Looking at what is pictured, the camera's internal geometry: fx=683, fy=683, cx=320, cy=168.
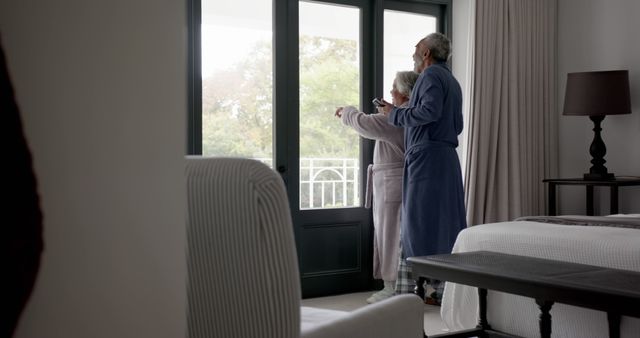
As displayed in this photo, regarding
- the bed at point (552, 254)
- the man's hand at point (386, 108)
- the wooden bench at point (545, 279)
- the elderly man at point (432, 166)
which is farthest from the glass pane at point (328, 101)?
the wooden bench at point (545, 279)

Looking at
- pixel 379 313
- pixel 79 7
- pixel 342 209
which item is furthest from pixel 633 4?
pixel 79 7

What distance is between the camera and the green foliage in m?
4.02

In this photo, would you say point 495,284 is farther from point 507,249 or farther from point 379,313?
point 379,313

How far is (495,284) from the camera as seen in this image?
2193 mm

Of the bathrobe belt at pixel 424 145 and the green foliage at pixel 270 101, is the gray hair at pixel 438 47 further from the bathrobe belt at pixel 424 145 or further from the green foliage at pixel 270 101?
the green foliage at pixel 270 101

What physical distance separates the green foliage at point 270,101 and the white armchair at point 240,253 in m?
2.83

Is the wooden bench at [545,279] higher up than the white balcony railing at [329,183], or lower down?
lower down

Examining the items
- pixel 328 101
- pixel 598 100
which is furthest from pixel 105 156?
pixel 598 100

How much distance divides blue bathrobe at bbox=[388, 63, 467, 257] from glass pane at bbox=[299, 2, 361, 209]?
75cm

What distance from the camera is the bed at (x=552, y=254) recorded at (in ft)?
7.68

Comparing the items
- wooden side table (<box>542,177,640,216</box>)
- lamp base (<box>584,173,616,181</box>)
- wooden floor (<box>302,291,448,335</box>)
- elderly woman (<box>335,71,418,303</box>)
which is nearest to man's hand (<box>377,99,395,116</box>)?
elderly woman (<box>335,71,418,303</box>)

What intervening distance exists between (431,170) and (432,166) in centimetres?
2

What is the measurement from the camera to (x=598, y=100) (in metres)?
4.28

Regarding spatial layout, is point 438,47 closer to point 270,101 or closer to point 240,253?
point 270,101
